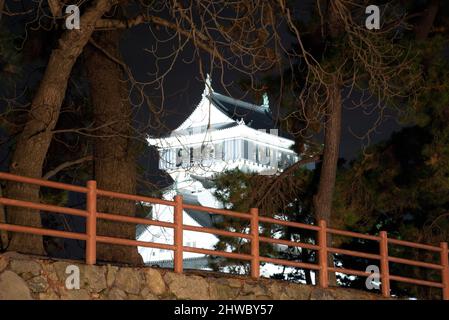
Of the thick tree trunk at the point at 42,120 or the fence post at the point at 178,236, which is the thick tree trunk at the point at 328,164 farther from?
the fence post at the point at 178,236

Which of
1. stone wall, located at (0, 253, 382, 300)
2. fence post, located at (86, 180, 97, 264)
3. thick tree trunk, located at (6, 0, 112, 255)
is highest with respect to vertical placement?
thick tree trunk, located at (6, 0, 112, 255)

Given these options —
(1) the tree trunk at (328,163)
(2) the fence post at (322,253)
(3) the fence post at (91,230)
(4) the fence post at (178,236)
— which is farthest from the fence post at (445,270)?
(3) the fence post at (91,230)

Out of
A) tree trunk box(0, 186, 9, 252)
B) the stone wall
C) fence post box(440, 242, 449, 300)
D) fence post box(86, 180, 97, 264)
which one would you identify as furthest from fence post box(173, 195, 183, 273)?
fence post box(440, 242, 449, 300)

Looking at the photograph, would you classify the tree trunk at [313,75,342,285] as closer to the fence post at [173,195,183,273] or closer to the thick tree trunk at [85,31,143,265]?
the thick tree trunk at [85,31,143,265]

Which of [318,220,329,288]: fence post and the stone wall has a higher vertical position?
[318,220,329,288]: fence post

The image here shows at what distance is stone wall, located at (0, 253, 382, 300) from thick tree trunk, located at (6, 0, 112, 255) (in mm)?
2189

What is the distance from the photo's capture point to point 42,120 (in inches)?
556

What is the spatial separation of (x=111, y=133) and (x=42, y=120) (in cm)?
184

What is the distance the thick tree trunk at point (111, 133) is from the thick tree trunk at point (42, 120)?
1533 millimetres

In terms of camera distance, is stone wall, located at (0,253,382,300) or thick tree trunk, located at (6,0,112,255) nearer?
stone wall, located at (0,253,382,300)

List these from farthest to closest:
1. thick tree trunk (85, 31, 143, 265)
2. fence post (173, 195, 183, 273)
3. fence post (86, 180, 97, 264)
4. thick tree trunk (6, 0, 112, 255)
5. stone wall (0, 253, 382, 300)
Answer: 1. thick tree trunk (85, 31, 143, 265)
2. thick tree trunk (6, 0, 112, 255)
3. fence post (173, 195, 183, 273)
4. fence post (86, 180, 97, 264)
5. stone wall (0, 253, 382, 300)

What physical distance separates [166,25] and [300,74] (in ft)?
19.7

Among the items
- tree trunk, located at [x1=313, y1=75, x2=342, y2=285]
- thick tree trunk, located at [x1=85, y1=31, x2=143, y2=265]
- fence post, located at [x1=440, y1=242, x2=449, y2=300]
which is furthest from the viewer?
tree trunk, located at [x1=313, y1=75, x2=342, y2=285]

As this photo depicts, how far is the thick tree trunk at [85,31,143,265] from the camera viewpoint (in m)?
15.6
